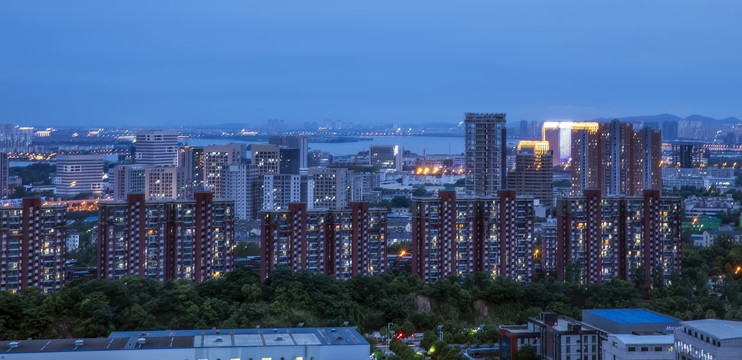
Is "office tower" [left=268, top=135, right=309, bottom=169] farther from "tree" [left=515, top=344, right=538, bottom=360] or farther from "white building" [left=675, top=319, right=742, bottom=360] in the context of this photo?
"white building" [left=675, top=319, right=742, bottom=360]

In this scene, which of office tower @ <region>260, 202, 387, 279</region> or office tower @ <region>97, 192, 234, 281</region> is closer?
office tower @ <region>97, 192, 234, 281</region>

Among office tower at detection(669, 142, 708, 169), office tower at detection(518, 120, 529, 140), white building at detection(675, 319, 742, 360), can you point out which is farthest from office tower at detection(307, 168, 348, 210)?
office tower at detection(518, 120, 529, 140)

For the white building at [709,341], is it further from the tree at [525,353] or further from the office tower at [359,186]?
the office tower at [359,186]

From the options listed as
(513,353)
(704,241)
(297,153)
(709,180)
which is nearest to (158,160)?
(297,153)

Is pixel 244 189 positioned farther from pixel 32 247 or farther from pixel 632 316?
pixel 632 316

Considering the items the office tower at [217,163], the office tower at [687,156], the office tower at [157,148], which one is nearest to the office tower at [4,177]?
the office tower at [217,163]

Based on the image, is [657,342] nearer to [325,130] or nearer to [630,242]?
[630,242]
